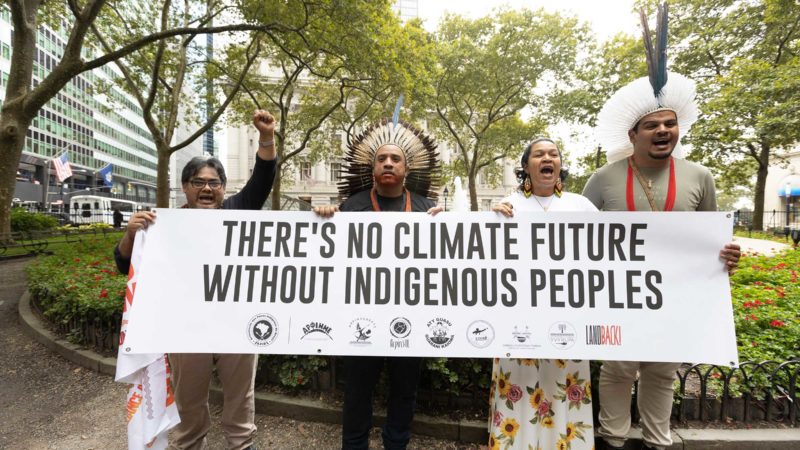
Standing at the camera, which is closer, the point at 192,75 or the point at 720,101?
the point at 720,101

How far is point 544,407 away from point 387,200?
5.57ft

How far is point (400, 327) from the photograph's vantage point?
229 cm

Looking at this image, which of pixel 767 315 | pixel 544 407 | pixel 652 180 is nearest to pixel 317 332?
pixel 544 407

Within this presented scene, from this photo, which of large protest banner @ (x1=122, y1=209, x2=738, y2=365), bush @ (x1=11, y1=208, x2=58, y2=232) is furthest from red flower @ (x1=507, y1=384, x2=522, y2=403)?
bush @ (x1=11, y1=208, x2=58, y2=232)

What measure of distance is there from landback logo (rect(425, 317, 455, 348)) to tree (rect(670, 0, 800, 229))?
1316 centimetres

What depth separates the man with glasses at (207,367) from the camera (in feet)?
7.89

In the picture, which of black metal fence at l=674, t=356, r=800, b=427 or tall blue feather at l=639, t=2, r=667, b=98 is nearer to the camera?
tall blue feather at l=639, t=2, r=667, b=98

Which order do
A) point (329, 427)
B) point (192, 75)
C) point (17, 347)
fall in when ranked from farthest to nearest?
1. point (192, 75)
2. point (17, 347)
3. point (329, 427)

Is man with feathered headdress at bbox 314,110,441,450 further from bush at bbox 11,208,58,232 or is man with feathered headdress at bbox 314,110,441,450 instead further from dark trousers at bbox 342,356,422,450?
bush at bbox 11,208,58,232

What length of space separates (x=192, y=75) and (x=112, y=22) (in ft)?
14.5

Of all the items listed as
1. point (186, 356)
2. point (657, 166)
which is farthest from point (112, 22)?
point (657, 166)

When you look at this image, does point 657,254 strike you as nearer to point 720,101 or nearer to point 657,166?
point 657,166

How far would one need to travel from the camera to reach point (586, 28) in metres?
20.5

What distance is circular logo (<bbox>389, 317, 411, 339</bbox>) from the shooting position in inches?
89.7
